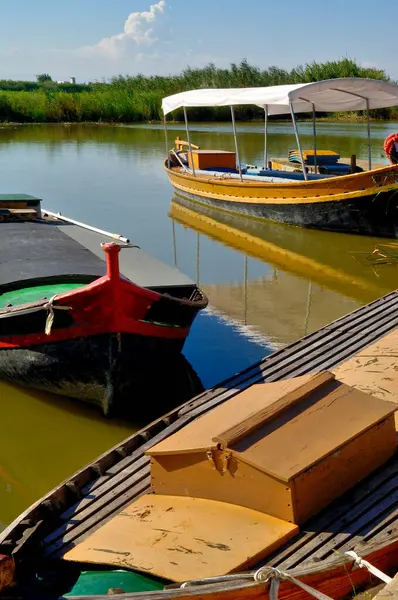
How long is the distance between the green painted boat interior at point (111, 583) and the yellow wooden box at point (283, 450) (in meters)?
0.61

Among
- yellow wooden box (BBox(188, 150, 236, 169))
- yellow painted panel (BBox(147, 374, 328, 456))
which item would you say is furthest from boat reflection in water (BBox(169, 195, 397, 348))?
yellow painted panel (BBox(147, 374, 328, 456))

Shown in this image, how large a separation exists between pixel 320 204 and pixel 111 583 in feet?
37.7

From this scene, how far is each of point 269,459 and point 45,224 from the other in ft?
23.6

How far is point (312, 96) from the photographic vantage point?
1560cm

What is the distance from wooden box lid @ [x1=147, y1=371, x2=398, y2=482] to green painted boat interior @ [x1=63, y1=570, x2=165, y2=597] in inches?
28.4

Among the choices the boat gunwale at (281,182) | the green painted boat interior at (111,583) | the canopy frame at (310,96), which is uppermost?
the canopy frame at (310,96)

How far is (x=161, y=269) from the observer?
814 cm

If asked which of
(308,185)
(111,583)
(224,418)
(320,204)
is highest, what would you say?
(308,185)

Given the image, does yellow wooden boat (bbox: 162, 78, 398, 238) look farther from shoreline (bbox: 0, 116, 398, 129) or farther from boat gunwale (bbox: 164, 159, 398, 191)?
shoreline (bbox: 0, 116, 398, 129)

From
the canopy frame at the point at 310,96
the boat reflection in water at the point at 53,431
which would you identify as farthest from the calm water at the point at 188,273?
the canopy frame at the point at 310,96

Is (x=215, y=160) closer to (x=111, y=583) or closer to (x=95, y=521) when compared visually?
(x=95, y=521)

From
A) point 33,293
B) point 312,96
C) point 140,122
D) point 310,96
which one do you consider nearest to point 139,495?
point 33,293

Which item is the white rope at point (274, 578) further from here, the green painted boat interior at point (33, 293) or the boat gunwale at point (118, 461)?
the green painted boat interior at point (33, 293)

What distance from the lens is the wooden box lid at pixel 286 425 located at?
393cm
